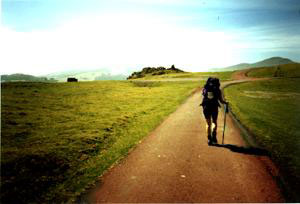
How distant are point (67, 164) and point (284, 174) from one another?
7.55 m

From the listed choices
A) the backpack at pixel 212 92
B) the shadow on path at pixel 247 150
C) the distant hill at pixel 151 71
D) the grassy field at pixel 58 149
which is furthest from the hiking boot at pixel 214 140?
the distant hill at pixel 151 71

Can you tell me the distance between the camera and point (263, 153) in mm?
7699

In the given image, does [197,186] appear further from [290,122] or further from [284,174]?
[290,122]

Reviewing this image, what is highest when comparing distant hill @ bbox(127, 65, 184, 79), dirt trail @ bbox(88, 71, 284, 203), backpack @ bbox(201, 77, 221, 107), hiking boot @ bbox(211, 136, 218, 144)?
distant hill @ bbox(127, 65, 184, 79)

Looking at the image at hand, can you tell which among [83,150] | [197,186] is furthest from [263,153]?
[83,150]

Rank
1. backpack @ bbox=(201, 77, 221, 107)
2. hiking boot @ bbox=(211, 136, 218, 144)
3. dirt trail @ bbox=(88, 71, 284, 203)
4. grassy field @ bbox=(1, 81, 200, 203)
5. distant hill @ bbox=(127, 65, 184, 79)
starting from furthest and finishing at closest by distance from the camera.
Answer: distant hill @ bbox=(127, 65, 184, 79), hiking boot @ bbox=(211, 136, 218, 144), backpack @ bbox=(201, 77, 221, 107), grassy field @ bbox=(1, 81, 200, 203), dirt trail @ bbox=(88, 71, 284, 203)

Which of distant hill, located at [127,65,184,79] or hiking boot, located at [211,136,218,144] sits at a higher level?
distant hill, located at [127,65,184,79]

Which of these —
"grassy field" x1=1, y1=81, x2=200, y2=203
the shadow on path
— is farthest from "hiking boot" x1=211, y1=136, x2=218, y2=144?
"grassy field" x1=1, y1=81, x2=200, y2=203

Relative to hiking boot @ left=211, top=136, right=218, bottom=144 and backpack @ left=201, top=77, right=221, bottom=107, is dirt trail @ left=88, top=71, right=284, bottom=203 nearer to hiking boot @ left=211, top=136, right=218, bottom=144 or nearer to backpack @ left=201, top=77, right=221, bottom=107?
hiking boot @ left=211, top=136, right=218, bottom=144

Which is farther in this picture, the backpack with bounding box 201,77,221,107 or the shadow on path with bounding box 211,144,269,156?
the backpack with bounding box 201,77,221,107

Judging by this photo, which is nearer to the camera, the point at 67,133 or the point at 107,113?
the point at 67,133

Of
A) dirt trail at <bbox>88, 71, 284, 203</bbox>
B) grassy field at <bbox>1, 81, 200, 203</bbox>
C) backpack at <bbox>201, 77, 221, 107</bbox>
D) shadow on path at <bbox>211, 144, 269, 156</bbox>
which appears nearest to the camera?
dirt trail at <bbox>88, 71, 284, 203</bbox>

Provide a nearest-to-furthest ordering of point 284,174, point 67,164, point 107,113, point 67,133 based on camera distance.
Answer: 1. point 284,174
2. point 67,164
3. point 67,133
4. point 107,113

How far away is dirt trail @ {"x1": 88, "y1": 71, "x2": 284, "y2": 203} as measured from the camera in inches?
195
